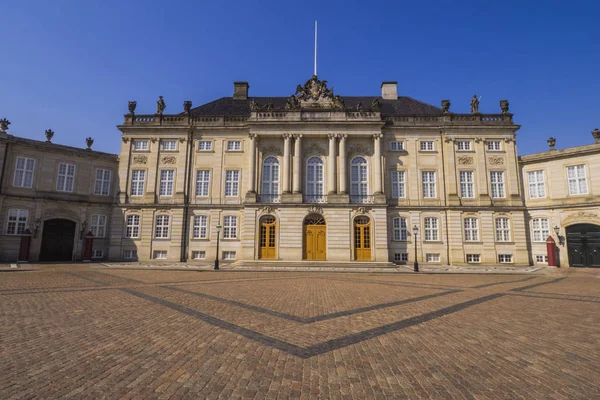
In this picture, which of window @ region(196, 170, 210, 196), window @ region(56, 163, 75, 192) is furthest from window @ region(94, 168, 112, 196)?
window @ region(196, 170, 210, 196)

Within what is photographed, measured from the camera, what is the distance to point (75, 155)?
2958 centimetres

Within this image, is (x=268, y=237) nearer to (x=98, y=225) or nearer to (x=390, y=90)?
(x=98, y=225)

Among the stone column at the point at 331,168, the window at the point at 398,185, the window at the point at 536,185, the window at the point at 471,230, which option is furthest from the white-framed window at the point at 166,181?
the window at the point at 536,185

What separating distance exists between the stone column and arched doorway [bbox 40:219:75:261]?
24.8 m

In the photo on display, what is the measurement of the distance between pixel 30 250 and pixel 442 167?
127 ft

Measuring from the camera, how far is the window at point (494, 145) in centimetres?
3009

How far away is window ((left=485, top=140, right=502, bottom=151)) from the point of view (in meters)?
30.1

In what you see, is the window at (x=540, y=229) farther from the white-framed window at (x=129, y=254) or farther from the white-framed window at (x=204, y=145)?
the white-framed window at (x=129, y=254)

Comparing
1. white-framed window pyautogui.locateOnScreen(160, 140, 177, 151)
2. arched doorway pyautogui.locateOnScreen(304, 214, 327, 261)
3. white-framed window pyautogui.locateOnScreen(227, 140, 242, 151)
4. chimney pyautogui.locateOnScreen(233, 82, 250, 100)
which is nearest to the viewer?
arched doorway pyautogui.locateOnScreen(304, 214, 327, 261)

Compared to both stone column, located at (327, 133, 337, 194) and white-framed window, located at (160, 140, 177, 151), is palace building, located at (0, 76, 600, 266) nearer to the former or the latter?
stone column, located at (327, 133, 337, 194)

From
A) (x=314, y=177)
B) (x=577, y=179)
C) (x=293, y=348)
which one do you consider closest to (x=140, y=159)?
(x=314, y=177)

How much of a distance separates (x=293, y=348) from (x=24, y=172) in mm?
33667

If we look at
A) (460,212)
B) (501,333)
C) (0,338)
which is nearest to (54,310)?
(0,338)

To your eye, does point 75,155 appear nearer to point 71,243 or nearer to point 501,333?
point 71,243
